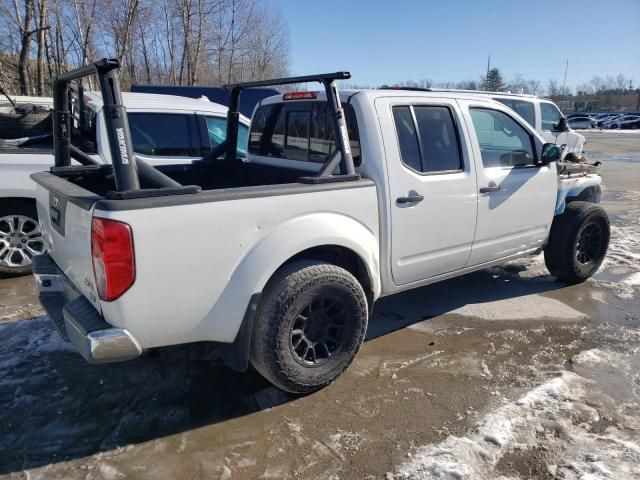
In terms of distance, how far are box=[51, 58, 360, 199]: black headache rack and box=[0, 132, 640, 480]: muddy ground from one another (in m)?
1.35

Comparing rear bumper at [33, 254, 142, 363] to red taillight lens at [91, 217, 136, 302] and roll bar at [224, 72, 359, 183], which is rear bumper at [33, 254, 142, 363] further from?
roll bar at [224, 72, 359, 183]

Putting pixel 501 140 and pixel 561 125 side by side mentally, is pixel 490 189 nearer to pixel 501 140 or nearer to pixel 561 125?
pixel 501 140

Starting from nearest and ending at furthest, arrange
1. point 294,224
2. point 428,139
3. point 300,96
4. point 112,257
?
point 112,257
point 294,224
point 428,139
point 300,96

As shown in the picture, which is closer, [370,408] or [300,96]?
[370,408]

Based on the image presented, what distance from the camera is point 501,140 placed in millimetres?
4434

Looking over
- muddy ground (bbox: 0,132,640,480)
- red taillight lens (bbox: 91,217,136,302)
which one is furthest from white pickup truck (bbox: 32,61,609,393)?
muddy ground (bbox: 0,132,640,480)

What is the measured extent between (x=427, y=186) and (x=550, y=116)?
9625 mm

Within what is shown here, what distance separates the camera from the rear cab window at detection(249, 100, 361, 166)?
3703 mm

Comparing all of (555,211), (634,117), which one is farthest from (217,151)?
(634,117)

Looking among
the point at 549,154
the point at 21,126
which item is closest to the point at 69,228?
the point at 549,154

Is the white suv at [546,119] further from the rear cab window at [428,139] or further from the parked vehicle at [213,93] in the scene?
the rear cab window at [428,139]

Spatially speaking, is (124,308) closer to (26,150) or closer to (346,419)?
(346,419)

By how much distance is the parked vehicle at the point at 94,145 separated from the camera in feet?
16.6

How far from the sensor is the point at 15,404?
3.07 m
